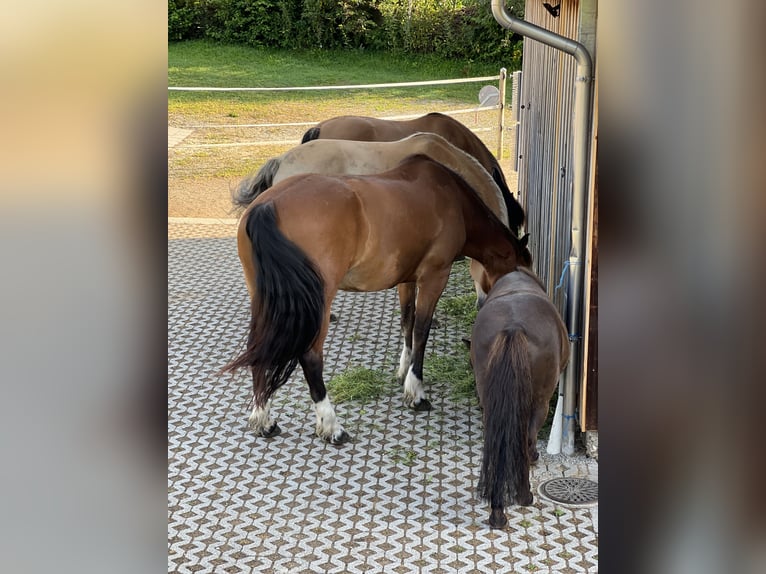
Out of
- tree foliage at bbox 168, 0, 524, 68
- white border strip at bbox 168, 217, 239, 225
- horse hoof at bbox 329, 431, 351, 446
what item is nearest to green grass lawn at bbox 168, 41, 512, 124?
tree foliage at bbox 168, 0, 524, 68

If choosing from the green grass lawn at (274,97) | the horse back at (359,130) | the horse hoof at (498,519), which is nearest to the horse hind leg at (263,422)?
the horse hoof at (498,519)

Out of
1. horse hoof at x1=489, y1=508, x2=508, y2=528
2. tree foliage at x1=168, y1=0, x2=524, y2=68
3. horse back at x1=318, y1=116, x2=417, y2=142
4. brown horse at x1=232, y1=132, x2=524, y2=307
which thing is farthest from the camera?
tree foliage at x1=168, y1=0, x2=524, y2=68

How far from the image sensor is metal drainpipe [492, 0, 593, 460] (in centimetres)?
403

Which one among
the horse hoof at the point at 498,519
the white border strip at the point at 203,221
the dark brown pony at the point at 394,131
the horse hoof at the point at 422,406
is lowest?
the white border strip at the point at 203,221

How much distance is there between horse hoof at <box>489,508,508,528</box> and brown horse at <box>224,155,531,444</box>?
3.92 feet

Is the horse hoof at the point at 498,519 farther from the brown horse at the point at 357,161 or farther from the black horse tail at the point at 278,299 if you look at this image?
the brown horse at the point at 357,161

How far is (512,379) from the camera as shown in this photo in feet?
11.6

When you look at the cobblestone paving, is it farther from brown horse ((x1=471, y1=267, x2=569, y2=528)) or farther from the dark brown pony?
the dark brown pony

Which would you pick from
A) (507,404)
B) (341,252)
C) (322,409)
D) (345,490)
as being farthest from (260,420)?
(507,404)

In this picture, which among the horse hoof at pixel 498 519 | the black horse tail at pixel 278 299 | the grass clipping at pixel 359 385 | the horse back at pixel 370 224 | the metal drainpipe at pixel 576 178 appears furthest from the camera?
the grass clipping at pixel 359 385

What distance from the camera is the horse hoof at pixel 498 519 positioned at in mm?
3848

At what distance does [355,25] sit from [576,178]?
18.1 meters

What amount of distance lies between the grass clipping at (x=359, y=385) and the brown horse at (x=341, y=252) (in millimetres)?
198

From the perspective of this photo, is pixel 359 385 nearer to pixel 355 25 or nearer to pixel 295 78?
pixel 295 78
